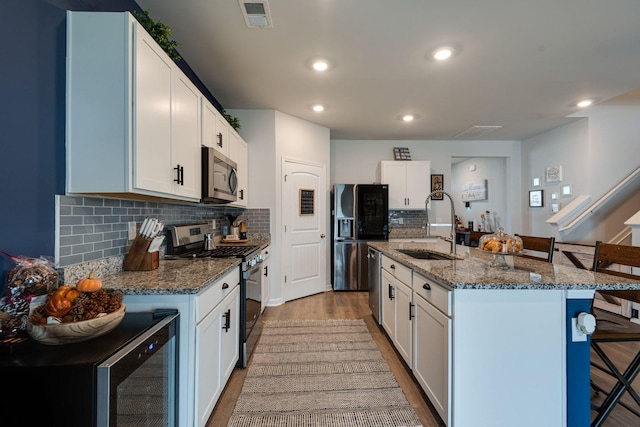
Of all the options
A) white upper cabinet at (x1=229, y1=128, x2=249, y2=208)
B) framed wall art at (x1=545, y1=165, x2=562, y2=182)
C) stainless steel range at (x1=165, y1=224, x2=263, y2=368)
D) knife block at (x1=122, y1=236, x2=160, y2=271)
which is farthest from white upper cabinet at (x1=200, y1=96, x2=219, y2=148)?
framed wall art at (x1=545, y1=165, x2=562, y2=182)

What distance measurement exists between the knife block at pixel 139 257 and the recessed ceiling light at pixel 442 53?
2.64 m

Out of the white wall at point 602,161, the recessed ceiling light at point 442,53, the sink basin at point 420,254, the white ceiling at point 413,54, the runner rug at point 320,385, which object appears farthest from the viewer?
the white wall at point 602,161

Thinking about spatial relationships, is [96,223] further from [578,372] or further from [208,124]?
[578,372]

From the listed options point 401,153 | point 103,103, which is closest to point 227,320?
point 103,103

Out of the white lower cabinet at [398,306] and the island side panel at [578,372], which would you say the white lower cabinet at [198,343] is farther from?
the island side panel at [578,372]

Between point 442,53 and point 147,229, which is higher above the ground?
point 442,53

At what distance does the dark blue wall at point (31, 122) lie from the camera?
1.09m

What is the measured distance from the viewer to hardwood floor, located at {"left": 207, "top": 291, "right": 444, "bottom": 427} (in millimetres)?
1725

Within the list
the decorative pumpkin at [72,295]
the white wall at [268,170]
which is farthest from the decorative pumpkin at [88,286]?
the white wall at [268,170]

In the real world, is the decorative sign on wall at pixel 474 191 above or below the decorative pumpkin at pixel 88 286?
above

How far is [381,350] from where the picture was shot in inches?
98.2

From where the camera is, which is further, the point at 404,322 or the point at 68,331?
the point at 404,322

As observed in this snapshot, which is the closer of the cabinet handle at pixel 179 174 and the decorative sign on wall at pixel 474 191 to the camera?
the cabinet handle at pixel 179 174

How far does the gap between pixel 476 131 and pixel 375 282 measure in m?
3.44
